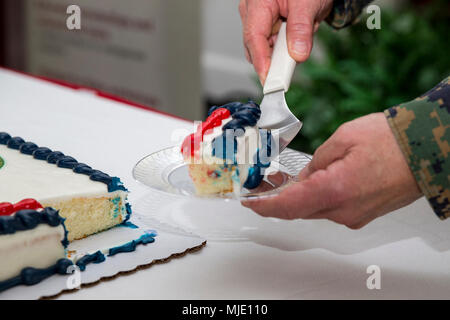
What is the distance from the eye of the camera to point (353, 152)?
1.13 metres

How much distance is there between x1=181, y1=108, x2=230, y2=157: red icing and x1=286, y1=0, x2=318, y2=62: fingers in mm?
310

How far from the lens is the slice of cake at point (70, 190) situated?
133 centimetres

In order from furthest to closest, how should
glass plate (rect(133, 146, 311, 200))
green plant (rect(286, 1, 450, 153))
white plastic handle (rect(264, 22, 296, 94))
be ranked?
green plant (rect(286, 1, 450, 153)) → white plastic handle (rect(264, 22, 296, 94)) → glass plate (rect(133, 146, 311, 200))

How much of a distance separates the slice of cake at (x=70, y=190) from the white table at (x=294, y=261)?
17 cm

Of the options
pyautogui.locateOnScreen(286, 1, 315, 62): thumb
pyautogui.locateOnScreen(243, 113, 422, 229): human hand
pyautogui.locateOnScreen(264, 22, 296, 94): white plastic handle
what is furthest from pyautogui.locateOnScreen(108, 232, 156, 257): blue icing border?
pyautogui.locateOnScreen(286, 1, 315, 62): thumb

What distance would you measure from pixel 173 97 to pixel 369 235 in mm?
2343

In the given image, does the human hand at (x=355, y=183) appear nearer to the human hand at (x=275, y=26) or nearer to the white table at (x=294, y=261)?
the white table at (x=294, y=261)

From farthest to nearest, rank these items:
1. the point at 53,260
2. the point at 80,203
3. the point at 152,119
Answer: the point at 152,119 → the point at 80,203 → the point at 53,260

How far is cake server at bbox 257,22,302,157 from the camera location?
135 centimetres

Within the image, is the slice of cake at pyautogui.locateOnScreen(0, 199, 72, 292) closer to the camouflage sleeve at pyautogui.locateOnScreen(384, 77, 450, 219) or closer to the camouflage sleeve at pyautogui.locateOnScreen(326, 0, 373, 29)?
the camouflage sleeve at pyautogui.locateOnScreen(384, 77, 450, 219)

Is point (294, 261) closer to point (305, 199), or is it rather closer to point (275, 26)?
point (305, 199)

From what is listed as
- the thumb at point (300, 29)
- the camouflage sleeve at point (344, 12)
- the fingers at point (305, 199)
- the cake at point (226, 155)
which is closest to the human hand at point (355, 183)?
the fingers at point (305, 199)

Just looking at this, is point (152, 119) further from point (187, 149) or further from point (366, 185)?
point (366, 185)
